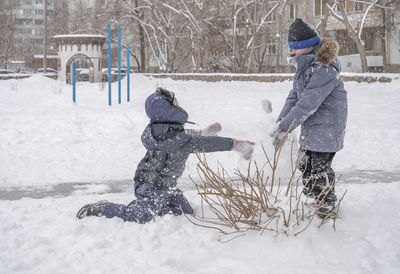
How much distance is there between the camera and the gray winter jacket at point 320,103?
11.9 ft

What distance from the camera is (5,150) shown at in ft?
23.7

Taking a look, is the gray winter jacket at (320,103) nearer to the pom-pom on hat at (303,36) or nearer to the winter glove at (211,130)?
the pom-pom on hat at (303,36)

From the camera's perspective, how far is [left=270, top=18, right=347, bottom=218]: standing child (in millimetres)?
3637

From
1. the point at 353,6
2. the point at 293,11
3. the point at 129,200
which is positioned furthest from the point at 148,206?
the point at 293,11

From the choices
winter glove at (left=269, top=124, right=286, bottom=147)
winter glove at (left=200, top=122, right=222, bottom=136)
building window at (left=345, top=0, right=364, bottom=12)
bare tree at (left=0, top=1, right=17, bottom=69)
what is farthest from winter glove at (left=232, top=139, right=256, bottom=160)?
bare tree at (left=0, top=1, right=17, bottom=69)

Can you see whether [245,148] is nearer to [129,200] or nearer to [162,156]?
[162,156]

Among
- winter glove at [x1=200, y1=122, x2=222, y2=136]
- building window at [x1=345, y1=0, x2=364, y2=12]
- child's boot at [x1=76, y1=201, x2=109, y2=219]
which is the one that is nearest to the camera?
child's boot at [x1=76, y1=201, x2=109, y2=219]

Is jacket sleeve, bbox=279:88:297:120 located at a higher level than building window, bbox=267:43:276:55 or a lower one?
lower

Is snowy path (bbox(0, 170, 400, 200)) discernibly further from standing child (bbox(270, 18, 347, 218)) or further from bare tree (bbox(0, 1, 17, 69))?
bare tree (bbox(0, 1, 17, 69))

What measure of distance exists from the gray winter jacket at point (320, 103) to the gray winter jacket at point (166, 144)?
59 centimetres

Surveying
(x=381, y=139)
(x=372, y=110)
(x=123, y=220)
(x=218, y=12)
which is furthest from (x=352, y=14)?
(x=123, y=220)

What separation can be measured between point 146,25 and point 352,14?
43.0ft

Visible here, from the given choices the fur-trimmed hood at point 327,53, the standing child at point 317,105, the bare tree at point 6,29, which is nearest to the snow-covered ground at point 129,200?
the standing child at point 317,105

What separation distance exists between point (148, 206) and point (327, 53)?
70.0 inches
